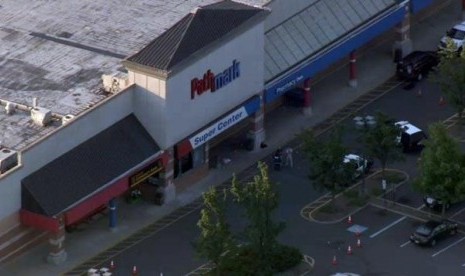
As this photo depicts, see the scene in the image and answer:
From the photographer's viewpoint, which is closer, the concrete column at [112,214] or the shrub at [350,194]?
the concrete column at [112,214]

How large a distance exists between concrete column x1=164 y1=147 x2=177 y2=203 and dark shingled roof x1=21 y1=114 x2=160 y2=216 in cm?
151

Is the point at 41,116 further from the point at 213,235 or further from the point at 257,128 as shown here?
the point at 257,128

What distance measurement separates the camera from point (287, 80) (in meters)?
160

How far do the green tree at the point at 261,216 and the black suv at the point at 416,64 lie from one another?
37711 mm

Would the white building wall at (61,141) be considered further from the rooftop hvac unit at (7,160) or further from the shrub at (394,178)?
the shrub at (394,178)

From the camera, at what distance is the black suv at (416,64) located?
170500 mm

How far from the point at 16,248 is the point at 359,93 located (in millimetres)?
41986

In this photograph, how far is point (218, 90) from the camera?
152 meters

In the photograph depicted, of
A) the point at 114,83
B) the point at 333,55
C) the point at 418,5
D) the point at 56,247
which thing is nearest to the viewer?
the point at 56,247

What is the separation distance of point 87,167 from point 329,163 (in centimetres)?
1871

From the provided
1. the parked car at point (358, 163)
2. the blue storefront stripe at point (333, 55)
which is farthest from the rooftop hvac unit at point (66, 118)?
Answer: the parked car at point (358, 163)

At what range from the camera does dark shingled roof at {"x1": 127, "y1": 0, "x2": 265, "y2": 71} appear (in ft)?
479

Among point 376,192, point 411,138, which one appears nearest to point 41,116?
point 376,192

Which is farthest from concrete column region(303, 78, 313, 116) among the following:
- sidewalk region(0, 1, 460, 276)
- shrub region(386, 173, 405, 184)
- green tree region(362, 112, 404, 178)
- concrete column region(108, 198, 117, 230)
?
concrete column region(108, 198, 117, 230)
